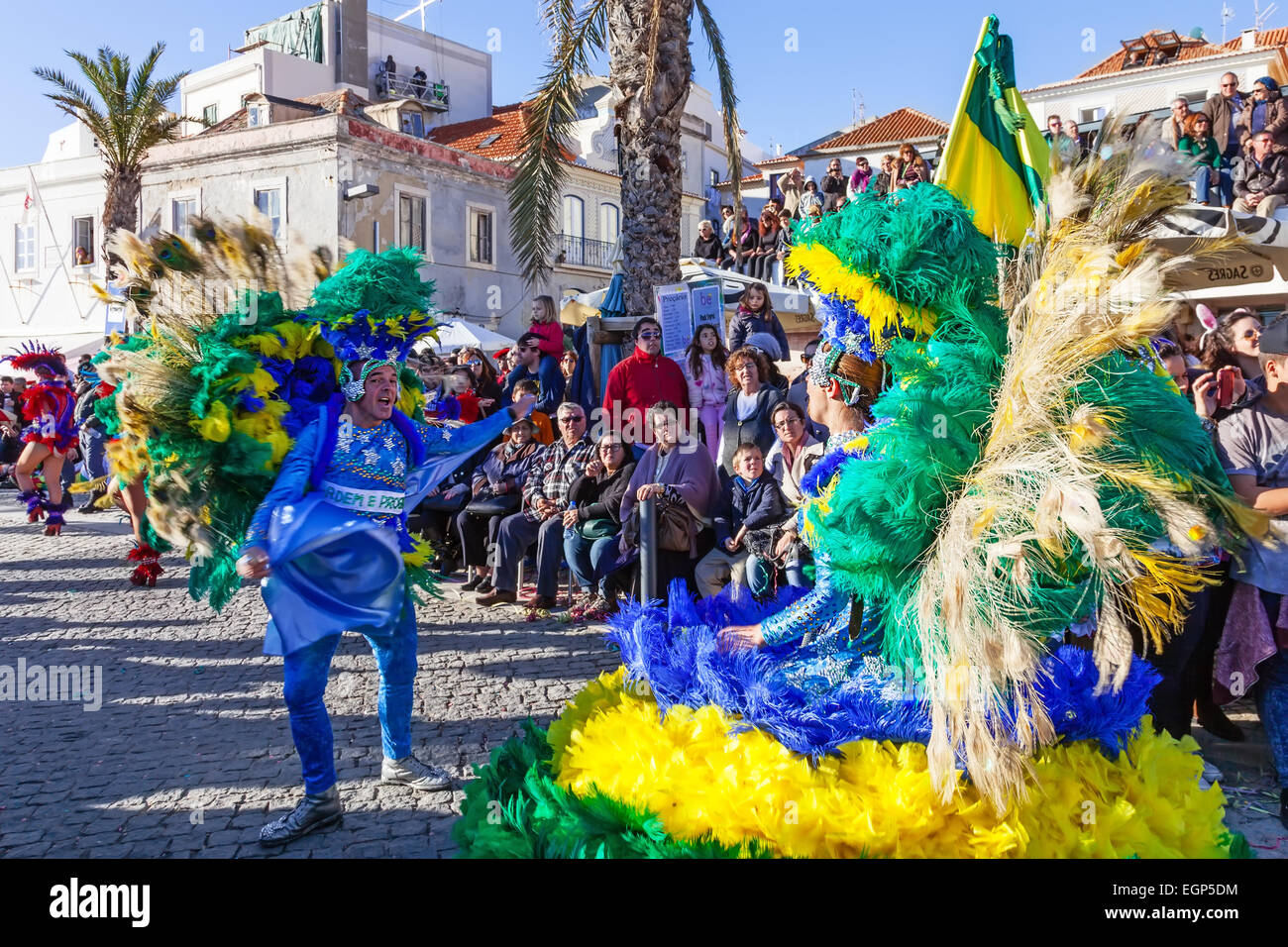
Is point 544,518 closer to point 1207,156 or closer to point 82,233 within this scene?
point 1207,156

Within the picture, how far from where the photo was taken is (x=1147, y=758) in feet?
8.91

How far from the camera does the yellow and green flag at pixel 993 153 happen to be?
3703 mm

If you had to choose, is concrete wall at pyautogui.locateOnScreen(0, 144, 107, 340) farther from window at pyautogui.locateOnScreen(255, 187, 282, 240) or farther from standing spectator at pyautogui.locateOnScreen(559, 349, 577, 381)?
standing spectator at pyautogui.locateOnScreen(559, 349, 577, 381)

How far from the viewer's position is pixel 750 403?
7.12 m

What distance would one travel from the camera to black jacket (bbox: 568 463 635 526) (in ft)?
22.7

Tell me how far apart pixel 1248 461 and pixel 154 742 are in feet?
16.5

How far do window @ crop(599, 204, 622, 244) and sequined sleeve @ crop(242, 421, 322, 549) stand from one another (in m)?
31.4

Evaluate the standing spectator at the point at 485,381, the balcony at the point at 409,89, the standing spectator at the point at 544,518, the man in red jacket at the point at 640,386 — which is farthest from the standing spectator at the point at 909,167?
the balcony at the point at 409,89

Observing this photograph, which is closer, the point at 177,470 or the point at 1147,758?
the point at 1147,758

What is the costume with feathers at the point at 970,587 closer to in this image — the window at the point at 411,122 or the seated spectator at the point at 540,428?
the seated spectator at the point at 540,428

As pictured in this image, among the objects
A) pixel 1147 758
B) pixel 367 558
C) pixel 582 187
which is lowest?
pixel 1147 758

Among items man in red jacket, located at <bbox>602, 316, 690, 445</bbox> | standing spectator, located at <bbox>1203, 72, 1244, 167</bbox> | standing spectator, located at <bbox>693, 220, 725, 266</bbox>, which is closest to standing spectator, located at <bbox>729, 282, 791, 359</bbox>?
man in red jacket, located at <bbox>602, 316, 690, 445</bbox>
